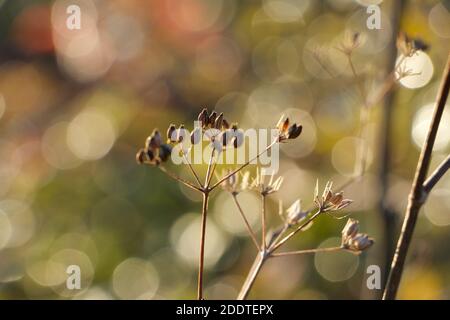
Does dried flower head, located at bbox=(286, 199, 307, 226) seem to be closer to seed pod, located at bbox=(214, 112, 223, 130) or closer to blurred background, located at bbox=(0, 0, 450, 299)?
seed pod, located at bbox=(214, 112, 223, 130)

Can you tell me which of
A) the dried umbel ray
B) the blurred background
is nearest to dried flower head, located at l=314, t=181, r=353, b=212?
the dried umbel ray

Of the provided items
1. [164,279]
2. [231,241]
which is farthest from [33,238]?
[231,241]

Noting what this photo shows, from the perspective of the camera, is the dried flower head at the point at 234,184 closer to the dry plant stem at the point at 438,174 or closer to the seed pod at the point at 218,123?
the seed pod at the point at 218,123

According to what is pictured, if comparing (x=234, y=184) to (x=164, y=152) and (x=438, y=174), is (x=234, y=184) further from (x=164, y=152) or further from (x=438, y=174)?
(x=438, y=174)

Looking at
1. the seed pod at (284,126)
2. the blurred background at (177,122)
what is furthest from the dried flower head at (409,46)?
the blurred background at (177,122)

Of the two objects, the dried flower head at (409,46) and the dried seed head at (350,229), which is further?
the dried flower head at (409,46)
